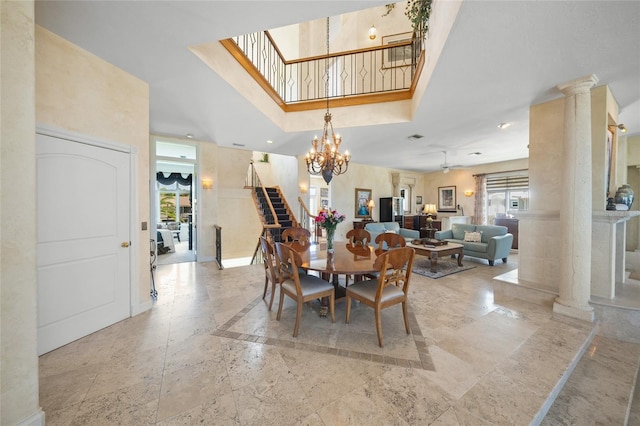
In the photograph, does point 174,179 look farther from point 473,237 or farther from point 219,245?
point 473,237

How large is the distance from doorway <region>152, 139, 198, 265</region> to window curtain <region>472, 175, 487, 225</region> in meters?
9.19

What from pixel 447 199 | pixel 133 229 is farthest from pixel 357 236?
pixel 447 199

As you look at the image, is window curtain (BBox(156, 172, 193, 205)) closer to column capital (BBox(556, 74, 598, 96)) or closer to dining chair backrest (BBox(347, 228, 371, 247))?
dining chair backrest (BBox(347, 228, 371, 247))

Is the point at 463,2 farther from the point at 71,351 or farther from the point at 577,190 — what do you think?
the point at 71,351

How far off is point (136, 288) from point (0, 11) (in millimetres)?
2553

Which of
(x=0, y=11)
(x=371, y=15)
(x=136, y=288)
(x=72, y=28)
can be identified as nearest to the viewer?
(x=0, y=11)

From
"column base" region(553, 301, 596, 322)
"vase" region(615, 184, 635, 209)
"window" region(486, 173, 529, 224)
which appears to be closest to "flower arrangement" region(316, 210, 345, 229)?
"column base" region(553, 301, 596, 322)

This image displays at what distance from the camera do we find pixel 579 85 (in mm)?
2447

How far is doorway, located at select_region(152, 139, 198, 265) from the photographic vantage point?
660 centimetres

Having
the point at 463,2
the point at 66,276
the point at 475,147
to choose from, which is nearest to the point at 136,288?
the point at 66,276

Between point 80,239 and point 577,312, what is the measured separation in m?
5.33

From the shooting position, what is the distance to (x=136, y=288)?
2717mm

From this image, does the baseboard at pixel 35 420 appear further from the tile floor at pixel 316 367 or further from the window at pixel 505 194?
the window at pixel 505 194

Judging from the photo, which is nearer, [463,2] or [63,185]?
[463,2]
